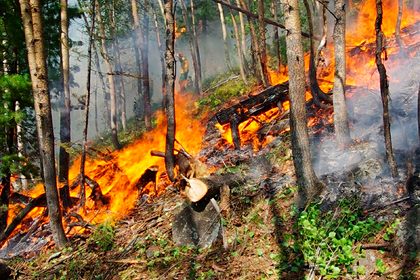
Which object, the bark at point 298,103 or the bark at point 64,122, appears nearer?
the bark at point 298,103

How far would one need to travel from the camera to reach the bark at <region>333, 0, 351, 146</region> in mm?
7297

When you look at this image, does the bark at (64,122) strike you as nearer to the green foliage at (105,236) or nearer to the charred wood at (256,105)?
the green foliage at (105,236)

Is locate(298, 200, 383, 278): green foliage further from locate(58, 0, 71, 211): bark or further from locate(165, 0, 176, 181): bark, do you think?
locate(58, 0, 71, 211): bark

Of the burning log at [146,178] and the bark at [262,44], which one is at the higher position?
the bark at [262,44]

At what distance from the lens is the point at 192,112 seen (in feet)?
60.7

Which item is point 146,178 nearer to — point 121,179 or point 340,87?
point 121,179

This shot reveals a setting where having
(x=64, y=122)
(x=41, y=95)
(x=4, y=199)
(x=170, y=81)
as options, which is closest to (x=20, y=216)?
(x=4, y=199)

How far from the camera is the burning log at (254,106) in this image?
34.1ft

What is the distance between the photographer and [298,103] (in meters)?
5.73

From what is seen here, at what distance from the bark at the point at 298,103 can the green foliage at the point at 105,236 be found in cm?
511

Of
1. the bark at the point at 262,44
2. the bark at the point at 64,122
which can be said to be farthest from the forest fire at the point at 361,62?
the bark at the point at 64,122

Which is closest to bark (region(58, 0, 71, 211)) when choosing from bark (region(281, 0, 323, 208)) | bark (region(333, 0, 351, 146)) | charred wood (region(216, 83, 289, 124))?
charred wood (region(216, 83, 289, 124))

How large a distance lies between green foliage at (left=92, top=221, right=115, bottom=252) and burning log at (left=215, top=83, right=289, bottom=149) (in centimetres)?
546

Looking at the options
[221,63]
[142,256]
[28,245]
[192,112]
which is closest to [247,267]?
[142,256]
